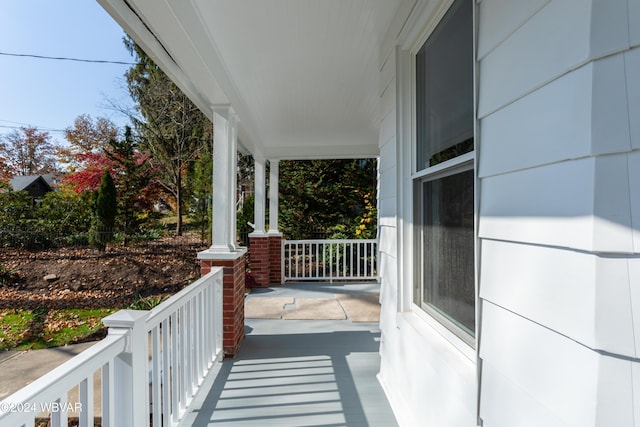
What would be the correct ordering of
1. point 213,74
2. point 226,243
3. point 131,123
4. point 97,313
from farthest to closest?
point 131,123 < point 97,313 < point 226,243 < point 213,74

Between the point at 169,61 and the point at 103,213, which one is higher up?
the point at 169,61

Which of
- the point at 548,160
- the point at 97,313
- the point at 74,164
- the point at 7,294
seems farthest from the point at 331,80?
the point at 74,164

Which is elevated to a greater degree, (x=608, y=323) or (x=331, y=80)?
(x=331, y=80)

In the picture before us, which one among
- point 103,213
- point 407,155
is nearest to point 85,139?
point 103,213

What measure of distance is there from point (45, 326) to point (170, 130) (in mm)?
5567

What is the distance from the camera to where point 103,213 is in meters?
8.23

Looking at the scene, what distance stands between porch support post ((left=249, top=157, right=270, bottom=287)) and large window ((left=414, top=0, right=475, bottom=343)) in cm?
446

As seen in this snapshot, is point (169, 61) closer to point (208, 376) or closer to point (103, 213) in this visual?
point (208, 376)

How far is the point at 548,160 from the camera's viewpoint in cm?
83

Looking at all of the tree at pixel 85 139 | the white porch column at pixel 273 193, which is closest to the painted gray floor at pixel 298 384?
the white porch column at pixel 273 193

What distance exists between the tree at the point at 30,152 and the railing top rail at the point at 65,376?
39.3ft

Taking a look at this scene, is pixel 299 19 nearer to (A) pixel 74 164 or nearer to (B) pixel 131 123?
(B) pixel 131 123

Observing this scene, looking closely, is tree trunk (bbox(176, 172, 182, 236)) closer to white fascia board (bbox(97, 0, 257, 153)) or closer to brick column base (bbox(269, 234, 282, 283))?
brick column base (bbox(269, 234, 282, 283))

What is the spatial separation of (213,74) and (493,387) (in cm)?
276
